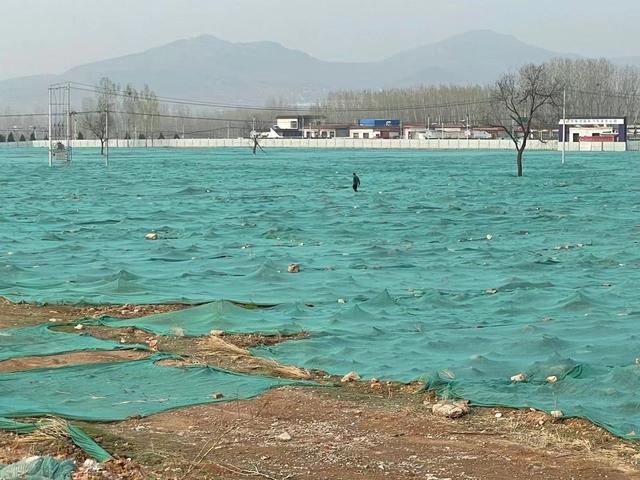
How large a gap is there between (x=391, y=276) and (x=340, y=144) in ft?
325

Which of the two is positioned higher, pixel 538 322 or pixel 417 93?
pixel 417 93

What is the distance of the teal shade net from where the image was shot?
32.1ft

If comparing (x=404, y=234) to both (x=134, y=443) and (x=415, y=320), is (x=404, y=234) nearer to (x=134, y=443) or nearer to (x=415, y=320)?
(x=415, y=320)

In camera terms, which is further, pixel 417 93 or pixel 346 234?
pixel 417 93

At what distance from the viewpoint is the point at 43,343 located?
10500 millimetres

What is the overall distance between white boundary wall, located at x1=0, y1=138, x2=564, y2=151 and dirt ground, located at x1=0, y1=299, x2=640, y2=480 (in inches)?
3408

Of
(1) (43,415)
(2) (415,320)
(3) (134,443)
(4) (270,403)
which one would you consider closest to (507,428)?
(4) (270,403)

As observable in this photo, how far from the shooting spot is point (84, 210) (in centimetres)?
2848

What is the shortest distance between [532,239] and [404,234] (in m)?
2.66

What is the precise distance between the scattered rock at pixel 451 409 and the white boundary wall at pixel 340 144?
86346 millimetres

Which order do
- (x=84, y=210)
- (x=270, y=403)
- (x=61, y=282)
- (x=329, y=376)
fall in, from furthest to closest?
(x=84, y=210) → (x=61, y=282) → (x=329, y=376) → (x=270, y=403)

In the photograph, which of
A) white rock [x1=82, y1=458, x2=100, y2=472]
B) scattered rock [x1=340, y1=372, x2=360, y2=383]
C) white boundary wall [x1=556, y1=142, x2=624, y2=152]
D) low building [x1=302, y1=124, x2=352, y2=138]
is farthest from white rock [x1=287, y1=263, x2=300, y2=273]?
low building [x1=302, y1=124, x2=352, y2=138]

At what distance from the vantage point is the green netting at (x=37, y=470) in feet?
19.2

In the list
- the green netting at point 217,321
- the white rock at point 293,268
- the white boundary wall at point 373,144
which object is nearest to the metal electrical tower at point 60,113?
the white rock at point 293,268
